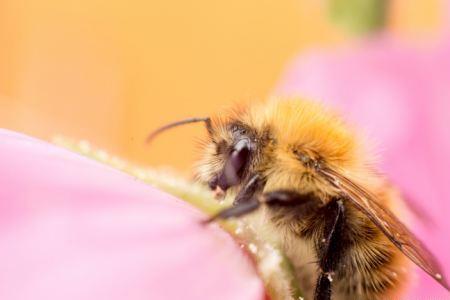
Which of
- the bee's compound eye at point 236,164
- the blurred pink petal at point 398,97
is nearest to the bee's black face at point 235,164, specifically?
the bee's compound eye at point 236,164

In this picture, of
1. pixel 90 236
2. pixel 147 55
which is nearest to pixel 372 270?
pixel 90 236

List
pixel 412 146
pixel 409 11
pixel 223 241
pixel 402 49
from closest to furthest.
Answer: pixel 223 241 → pixel 412 146 → pixel 402 49 → pixel 409 11

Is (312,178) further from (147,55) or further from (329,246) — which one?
(147,55)

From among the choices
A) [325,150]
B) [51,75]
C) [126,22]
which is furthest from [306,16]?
[325,150]

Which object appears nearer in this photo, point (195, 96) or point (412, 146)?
point (412, 146)

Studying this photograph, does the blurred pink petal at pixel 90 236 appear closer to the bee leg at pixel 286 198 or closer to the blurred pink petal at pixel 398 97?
the bee leg at pixel 286 198

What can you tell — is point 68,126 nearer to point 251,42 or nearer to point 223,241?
point 251,42

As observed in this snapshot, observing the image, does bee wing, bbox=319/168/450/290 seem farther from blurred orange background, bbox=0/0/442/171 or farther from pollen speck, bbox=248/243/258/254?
blurred orange background, bbox=0/0/442/171

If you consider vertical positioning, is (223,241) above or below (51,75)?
above
